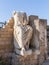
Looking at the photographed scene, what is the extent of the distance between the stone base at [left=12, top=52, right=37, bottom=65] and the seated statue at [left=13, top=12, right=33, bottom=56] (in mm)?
220

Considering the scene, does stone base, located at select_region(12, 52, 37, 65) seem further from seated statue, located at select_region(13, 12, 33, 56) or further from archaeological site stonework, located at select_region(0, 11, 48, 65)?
seated statue, located at select_region(13, 12, 33, 56)

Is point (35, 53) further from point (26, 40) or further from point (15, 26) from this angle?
point (15, 26)

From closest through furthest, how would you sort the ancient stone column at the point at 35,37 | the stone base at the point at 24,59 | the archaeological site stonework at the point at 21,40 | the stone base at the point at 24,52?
the stone base at the point at 24,52
the archaeological site stonework at the point at 21,40
the stone base at the point at 24,59
the ancient stone column at the point at 35,37

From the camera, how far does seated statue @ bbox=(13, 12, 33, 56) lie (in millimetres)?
5367

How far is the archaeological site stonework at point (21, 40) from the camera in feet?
17.8

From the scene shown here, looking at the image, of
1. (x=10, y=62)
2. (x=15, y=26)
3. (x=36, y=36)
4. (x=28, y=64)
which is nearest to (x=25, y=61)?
(x=28, y=64)

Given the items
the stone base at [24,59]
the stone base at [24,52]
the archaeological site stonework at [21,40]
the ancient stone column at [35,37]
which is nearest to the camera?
the stone base at [24,52]

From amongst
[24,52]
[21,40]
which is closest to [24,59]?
[24,52]

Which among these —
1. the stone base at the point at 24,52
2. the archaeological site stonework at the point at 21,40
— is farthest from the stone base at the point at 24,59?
the stone base at the point at 24,52

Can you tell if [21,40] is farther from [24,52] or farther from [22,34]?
[24,52]

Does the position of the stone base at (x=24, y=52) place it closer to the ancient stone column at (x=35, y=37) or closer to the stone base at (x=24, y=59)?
the stone base at (x=24, y=59)

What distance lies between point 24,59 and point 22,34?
98 centimetres

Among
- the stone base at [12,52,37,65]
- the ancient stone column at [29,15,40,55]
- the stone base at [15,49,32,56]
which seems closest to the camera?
the stone base at [15,49,32,56]

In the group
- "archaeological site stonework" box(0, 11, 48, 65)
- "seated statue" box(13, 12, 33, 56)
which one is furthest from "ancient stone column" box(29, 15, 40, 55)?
"seated statue" box(13, 12, 33, 56)
